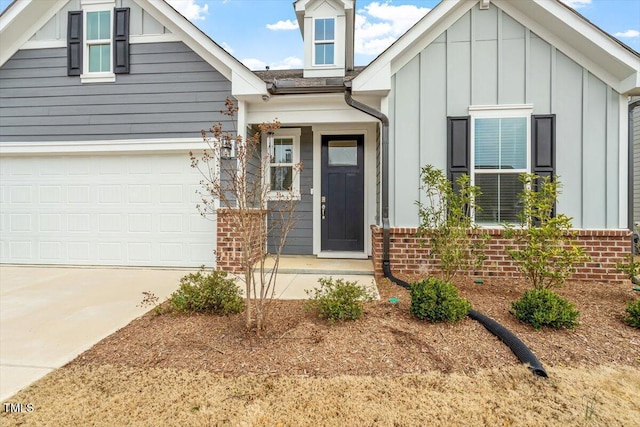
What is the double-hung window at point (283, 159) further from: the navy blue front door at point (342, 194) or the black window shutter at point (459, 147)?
the black window shutter at point (459, 147)

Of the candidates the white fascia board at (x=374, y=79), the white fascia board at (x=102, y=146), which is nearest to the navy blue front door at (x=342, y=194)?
the white fascia board at (x=374, y=79)

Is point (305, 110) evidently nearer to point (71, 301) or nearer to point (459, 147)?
point (459, 147)

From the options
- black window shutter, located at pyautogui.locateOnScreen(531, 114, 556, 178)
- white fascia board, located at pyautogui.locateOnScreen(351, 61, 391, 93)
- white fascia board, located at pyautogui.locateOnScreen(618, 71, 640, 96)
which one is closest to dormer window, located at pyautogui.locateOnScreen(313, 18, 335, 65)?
white fascia board, located at pyautogui.locateOnScreen(351, 61, 391, 93)

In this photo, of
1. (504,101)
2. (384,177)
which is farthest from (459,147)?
(384,177)

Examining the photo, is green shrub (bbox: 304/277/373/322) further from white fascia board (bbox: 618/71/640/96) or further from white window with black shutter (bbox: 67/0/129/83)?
white window with black shutter (bbox: 67/0/129/83)

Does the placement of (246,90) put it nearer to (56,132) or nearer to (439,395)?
(56,132)

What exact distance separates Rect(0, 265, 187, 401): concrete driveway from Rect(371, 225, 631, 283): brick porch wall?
11.3 feet

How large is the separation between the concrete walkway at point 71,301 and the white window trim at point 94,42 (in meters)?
3.51

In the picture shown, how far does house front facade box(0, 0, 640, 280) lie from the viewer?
5207 mm

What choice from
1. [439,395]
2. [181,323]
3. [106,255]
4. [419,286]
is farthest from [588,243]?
[106,255]

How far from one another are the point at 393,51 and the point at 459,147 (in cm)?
181

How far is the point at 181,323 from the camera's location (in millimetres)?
3445

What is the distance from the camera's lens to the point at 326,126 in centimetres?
694

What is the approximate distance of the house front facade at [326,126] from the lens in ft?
17.1
